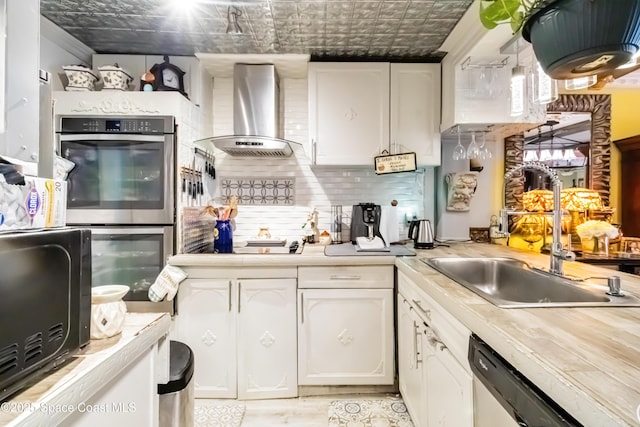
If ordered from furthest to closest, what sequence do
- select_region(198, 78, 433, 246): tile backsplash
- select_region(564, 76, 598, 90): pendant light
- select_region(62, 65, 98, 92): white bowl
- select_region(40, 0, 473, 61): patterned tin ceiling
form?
select_region(198, 78, 433, 246): tile backsplash, select_region(62, 65, 98, 92): white bowl, select_region(40, 0, 473, 61): patterned tin ceiling, select_region(564, 76, 598, 90): pendant light

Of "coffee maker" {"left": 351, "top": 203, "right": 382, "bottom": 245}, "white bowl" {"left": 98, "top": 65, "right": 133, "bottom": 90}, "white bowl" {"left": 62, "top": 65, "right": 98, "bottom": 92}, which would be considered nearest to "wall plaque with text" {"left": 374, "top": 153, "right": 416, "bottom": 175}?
"coffee maker" {"left": 351, "top": 203, "right": 382, "bottom": 245}

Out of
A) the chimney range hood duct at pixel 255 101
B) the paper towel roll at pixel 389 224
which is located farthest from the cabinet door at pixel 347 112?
the paper towel roll at pixel 389 224

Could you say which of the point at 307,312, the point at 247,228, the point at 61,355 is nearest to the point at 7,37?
the point at 61,355

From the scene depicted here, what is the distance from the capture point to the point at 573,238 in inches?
97.3

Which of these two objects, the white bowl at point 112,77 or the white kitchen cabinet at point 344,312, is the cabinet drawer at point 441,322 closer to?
the white kitchen cabinet at point 344,312

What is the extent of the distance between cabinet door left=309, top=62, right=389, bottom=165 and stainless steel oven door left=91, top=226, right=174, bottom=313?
3.93 ft

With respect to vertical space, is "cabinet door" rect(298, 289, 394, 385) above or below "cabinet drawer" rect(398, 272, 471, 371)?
below

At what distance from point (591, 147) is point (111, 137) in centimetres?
366

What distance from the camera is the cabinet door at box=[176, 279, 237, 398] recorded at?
1996 mm

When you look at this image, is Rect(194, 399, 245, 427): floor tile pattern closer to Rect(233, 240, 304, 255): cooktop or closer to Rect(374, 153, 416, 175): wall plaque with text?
Rect(233, 240, 304, 255): cooktop

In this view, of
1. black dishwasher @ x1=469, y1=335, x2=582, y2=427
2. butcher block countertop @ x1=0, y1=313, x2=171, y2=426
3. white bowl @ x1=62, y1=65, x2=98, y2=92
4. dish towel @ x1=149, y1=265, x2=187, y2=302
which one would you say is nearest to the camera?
butcher block countertop @ x1=0, y1=313, x2=171, y2=426

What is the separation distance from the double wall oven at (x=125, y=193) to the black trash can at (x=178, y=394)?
31.4 inches

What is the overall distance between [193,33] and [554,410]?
8.14ft

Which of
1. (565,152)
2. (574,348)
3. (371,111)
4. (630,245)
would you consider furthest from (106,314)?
(565,152)
